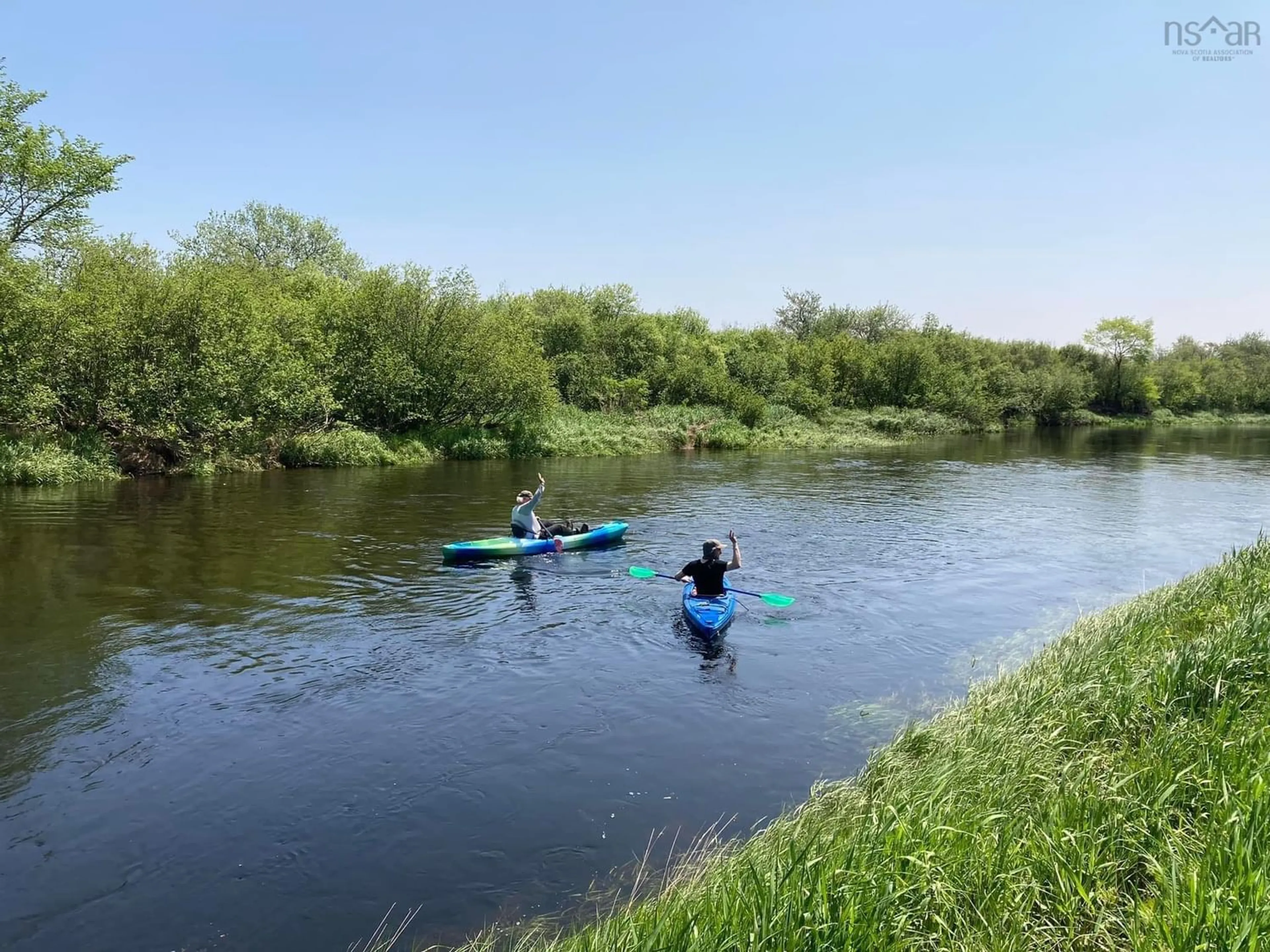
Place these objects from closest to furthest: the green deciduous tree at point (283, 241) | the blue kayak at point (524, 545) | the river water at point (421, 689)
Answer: the river water at point (421, 689)
the blue kayak at point (524, 545)
the green deciduous tree at point (283, 241)

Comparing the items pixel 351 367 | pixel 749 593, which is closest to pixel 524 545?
pixel 749 593

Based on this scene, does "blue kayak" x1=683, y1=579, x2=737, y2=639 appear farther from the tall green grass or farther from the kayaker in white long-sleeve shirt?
the tall green grass

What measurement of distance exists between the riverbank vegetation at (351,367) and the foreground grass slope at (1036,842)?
28295 mm

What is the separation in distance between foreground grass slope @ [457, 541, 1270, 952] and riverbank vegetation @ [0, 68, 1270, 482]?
28.3 meters

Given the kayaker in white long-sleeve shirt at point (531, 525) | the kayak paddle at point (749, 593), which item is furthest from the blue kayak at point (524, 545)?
the kayak paddle at point (749, 593)

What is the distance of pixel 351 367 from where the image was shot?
39.6 meters

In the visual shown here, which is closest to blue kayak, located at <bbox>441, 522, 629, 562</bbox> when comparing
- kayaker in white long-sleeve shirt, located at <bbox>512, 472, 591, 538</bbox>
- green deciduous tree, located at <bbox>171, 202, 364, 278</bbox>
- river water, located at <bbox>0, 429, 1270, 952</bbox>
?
kayaker in white long-sleeve shirt, located at <bbox>512, 472, 591, 538</bbox>

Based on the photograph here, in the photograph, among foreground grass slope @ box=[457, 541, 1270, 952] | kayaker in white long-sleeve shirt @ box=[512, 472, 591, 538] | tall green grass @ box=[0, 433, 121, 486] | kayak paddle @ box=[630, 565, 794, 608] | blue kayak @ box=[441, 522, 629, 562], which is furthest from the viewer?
tall green grass @ box=[0, 433, 121, 486]

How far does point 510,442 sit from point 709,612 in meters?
31.1

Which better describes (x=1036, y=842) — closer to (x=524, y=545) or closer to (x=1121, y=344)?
(x=524, y=545)

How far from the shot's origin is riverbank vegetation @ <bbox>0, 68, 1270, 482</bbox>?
28234mm

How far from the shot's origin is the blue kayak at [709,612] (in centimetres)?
1244

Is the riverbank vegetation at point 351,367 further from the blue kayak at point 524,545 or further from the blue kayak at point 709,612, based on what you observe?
the blue kayak at point 709,612

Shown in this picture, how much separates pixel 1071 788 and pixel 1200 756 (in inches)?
40.6
